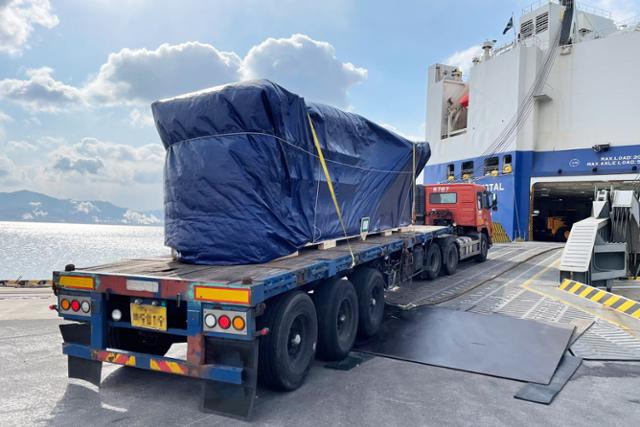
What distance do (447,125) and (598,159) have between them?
470 inches

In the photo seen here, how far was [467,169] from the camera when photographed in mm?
31375

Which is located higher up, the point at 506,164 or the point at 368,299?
the point at 506,164

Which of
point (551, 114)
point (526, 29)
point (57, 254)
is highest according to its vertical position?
point (526, 29)

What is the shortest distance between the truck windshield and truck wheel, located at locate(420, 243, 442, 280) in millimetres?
2788

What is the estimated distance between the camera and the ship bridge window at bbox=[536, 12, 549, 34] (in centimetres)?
2852

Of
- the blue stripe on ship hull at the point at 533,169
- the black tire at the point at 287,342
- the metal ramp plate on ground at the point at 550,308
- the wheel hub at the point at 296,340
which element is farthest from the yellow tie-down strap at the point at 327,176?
the blue stripe on ship hull at the point at 533,169

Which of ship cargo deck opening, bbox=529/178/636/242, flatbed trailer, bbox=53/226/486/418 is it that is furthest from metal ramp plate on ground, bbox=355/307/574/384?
ship cargo deck opening, bbox=529/178/636/242

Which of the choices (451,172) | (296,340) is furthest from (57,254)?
(296,340)

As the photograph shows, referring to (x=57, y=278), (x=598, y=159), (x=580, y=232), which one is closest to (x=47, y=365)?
(x=57, y=278)

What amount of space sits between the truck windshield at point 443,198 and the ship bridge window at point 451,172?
64.2 ft

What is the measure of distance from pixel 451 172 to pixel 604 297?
25230 mm

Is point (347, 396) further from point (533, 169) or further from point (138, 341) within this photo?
point (533, 169)

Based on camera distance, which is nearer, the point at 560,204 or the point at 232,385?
the point at 232,385

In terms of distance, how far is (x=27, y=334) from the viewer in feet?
21.5
